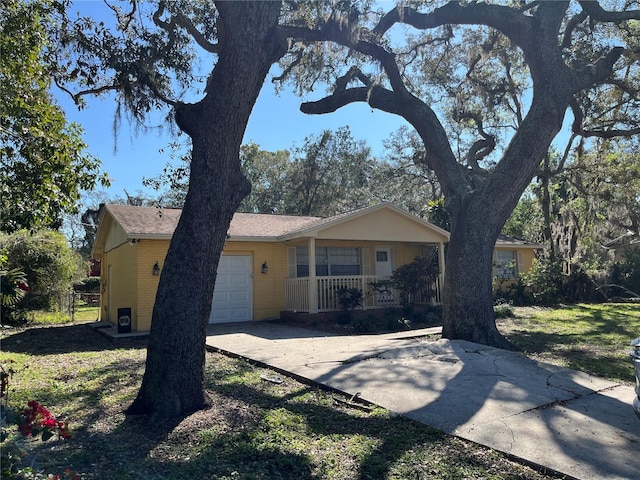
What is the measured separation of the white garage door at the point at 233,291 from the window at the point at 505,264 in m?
11.9

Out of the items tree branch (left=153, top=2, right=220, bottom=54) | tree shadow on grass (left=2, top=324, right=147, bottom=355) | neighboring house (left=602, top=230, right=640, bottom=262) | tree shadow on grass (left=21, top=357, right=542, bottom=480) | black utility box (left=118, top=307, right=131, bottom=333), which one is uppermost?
tree branch (left=153, top=2, right=220, bottom=54)

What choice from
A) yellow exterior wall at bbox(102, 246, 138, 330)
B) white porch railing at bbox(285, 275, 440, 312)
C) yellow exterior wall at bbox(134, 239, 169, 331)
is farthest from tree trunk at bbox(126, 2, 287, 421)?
white porch railing at bbox(285, 275, 440, 312)

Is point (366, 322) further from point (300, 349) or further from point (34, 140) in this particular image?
point (34, 140)

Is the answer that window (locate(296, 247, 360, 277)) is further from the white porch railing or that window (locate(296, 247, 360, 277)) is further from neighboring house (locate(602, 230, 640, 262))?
neighboring house (locate(602, 230, 640, 262))

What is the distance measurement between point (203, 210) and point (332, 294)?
9952 mm

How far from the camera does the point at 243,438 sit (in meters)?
4.41

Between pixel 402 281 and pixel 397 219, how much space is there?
226cm

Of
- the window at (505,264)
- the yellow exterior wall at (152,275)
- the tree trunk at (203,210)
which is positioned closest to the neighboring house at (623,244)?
the window at (505,264)

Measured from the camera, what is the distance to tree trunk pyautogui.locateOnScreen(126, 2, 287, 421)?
4.98 m

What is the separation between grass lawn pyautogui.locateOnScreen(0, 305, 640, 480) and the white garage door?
21.3 feet

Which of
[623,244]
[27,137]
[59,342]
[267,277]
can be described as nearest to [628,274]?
[623,244]

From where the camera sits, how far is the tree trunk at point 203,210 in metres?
4.98

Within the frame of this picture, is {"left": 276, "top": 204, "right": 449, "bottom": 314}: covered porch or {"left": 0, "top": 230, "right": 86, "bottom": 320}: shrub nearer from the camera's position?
{"left": 276, "top": 204, "right": 449, "bottom": 314}: covered porch

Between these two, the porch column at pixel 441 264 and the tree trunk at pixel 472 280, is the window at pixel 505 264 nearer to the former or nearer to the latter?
the porch column at pixel 441 264
